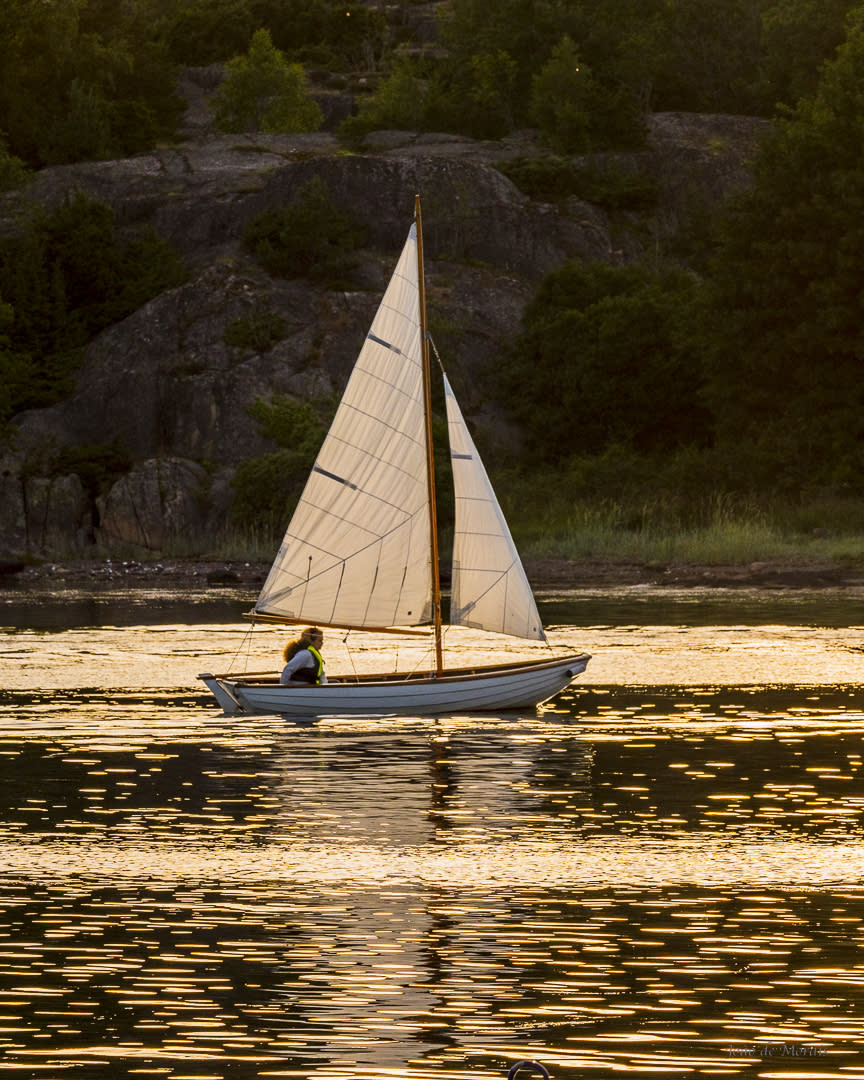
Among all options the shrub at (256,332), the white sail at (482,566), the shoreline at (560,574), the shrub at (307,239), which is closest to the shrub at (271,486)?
the shoreline at (560,574)

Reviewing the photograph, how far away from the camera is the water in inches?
550

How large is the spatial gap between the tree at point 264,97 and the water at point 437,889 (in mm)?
99692

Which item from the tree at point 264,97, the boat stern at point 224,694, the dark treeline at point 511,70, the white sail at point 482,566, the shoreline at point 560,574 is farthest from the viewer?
the tree at point 264,97

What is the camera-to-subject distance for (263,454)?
8850 cm

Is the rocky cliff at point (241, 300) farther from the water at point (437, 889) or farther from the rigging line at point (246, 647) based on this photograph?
the water at point (437, 889)

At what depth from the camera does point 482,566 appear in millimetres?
34812

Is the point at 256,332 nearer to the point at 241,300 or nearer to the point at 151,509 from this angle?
the point at 241,300

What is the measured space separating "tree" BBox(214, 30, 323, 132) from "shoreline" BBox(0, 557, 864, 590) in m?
58.6

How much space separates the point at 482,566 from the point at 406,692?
2902 mm

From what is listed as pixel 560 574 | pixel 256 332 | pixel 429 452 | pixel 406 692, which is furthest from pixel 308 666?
pixel 256 332

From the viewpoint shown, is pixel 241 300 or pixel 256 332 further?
pixel 241 300

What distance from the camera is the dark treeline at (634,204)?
267 feet

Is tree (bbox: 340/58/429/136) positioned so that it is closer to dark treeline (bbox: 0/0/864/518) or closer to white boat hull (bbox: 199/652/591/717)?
dark treeline (bbox: 0/0/864/518)

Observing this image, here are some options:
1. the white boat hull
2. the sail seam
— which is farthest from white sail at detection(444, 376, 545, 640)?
the sail seam
